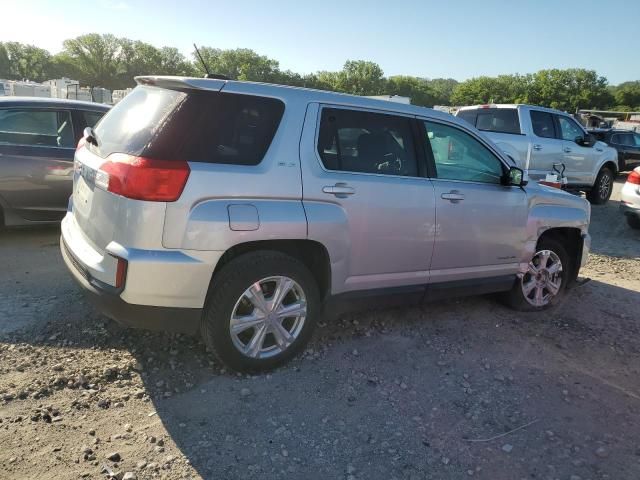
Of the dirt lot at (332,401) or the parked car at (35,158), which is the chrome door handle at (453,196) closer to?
the dirt lot at (332,401)

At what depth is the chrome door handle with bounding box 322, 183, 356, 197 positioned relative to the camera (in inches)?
134

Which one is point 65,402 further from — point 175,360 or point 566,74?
point 566,74

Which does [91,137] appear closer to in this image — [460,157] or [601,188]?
[460,157]

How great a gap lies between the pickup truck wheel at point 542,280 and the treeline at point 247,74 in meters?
70.5

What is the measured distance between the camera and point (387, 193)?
3.69 metres

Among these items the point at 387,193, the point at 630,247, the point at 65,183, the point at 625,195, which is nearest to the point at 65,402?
the point at 387,193

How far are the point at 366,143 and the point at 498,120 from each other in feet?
24.0

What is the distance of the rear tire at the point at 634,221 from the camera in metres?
8.61

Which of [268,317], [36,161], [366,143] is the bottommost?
[268,317]

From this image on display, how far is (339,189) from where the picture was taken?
11.3ft

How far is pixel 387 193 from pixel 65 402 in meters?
2.42

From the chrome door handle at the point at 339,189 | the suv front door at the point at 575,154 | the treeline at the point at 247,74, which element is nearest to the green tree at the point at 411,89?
the treeline at the point at 247,74

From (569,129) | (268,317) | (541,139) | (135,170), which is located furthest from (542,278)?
(569,129)

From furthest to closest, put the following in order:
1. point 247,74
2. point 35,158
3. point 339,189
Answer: point 247,74, point 35,158, point 339,189
